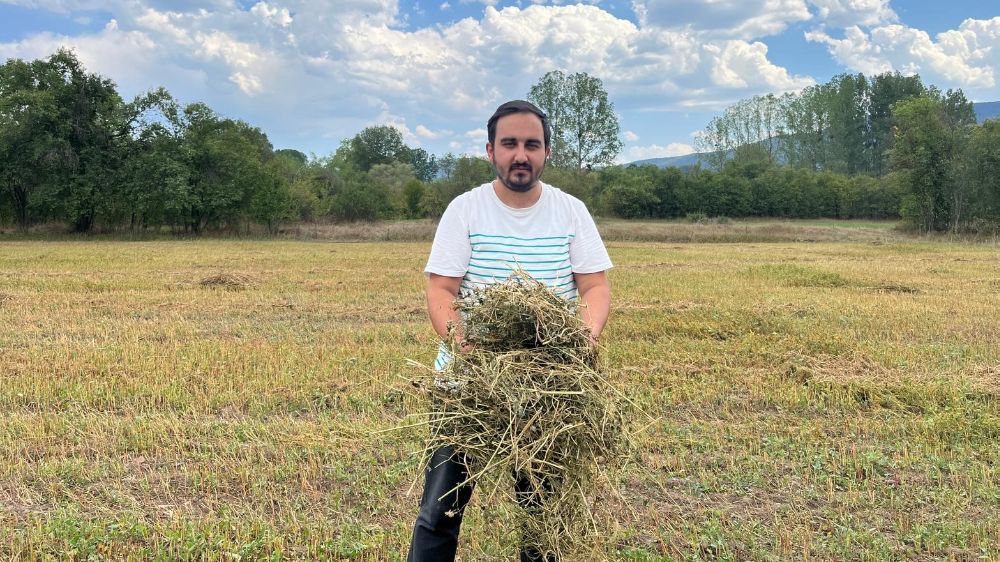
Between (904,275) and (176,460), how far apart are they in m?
20.9

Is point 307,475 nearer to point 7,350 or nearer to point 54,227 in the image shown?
point 7,350

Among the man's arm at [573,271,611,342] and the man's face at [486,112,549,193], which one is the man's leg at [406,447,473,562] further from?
the man's face at [486,112,549,193]

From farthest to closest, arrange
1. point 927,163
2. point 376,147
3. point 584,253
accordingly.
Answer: point 376,147, point 927,163, point 584,253

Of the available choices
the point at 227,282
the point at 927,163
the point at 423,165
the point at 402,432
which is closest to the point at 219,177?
the point at 227,282

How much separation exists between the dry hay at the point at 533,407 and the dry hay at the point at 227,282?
1533 cm

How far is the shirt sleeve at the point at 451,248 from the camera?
292 centimetres

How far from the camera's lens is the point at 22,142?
39750 mm

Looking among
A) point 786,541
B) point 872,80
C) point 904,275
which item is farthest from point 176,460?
point 872,80

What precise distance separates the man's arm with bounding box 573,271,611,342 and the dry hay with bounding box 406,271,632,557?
0.85 ft

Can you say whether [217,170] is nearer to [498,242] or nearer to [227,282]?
[227,282]

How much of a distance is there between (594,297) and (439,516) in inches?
48.4

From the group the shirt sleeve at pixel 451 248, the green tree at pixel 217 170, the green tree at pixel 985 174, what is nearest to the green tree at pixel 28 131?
the green tree at pixel 217 170

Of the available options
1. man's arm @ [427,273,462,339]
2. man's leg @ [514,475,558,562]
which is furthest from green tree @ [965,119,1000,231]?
man's arm @ [427,273,462,339]

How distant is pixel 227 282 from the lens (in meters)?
16.9
